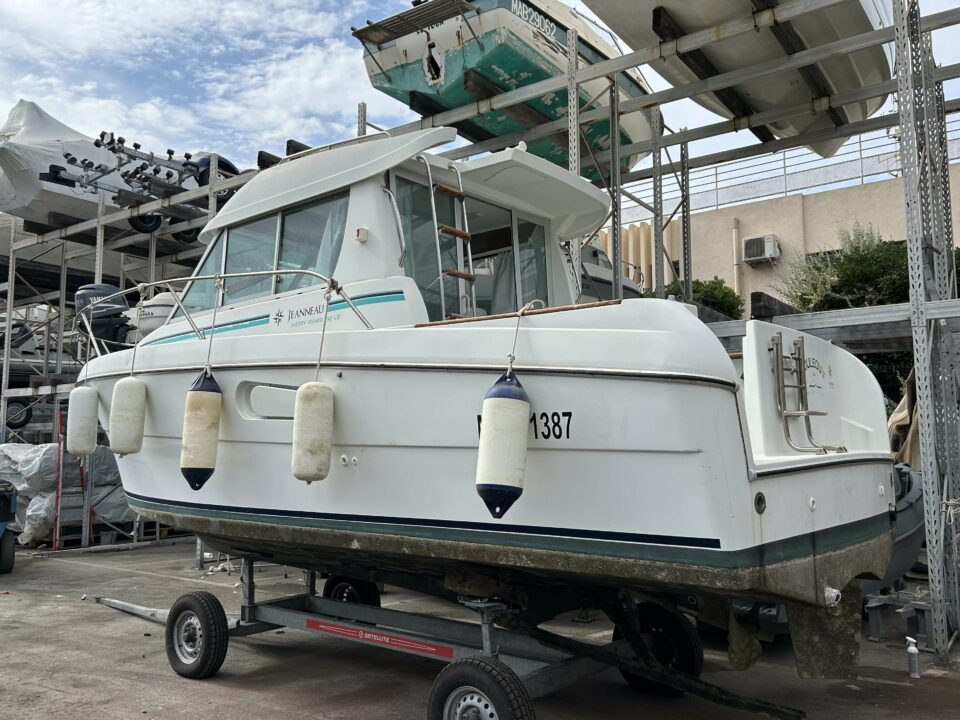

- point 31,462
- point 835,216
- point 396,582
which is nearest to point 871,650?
point 396,582

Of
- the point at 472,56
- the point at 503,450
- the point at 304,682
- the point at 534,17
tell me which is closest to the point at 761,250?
the point at 534,17

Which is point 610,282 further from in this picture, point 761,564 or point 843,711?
point 761,564

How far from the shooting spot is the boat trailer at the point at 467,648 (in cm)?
338

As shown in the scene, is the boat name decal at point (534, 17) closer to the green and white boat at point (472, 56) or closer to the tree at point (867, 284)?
the green and white boat at point (472, 56)

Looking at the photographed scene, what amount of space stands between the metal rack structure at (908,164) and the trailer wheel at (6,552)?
19.0 ft

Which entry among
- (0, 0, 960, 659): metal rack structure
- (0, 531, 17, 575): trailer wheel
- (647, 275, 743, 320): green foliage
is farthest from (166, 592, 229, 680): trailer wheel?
(647, 275, 743, 320): green foliage

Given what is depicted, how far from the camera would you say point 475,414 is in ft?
10.8

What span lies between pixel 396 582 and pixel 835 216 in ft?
57.3

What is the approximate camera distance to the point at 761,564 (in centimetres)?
294

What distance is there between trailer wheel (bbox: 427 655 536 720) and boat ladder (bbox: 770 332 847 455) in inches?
65.1

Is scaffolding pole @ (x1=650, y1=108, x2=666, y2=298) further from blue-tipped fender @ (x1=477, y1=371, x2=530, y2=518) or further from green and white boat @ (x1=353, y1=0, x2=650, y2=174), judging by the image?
blue-tipped fender @ (x1=477, y1=371, x2=530, y2=518)

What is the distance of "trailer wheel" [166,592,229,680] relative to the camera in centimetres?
477

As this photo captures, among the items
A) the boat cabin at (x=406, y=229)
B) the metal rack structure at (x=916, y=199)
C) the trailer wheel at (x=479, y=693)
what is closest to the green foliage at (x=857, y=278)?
the metal rack structure at (x=916, y=199)

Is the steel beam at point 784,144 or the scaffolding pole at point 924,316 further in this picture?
the steel beam at point 784,144
